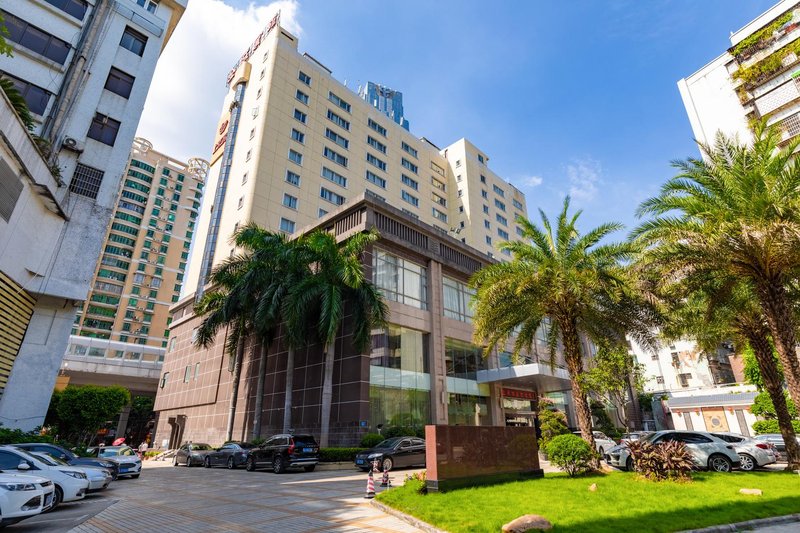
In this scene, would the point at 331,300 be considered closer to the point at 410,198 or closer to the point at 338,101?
the point at 410,198

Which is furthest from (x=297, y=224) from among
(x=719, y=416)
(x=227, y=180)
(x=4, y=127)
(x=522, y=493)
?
(x=719, y=416)

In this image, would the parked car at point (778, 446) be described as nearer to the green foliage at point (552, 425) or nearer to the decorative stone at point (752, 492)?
the green foliage at point (552, 425)

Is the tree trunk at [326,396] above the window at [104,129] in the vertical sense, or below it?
below

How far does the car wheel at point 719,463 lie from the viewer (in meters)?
15.2

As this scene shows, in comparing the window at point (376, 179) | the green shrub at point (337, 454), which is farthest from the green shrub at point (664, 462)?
the window at point (376, 179)

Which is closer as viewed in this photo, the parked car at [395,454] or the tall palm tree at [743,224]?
the tall palm tree at [743,224]

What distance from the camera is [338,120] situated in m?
47.6

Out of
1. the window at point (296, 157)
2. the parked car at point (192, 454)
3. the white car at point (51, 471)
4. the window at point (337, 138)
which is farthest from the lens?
the window at point (337, 138)

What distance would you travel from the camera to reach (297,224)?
3975cm

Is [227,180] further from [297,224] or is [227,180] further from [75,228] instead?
[75,228]

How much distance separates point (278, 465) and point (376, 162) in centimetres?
3777

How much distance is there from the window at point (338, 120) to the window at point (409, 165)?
30.6 ft

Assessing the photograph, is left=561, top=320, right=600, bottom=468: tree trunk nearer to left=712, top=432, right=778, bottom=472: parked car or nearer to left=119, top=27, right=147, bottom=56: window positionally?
left=712, top=432, right=778, bottom=472: parked car

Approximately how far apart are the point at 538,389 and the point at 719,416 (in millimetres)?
20540
